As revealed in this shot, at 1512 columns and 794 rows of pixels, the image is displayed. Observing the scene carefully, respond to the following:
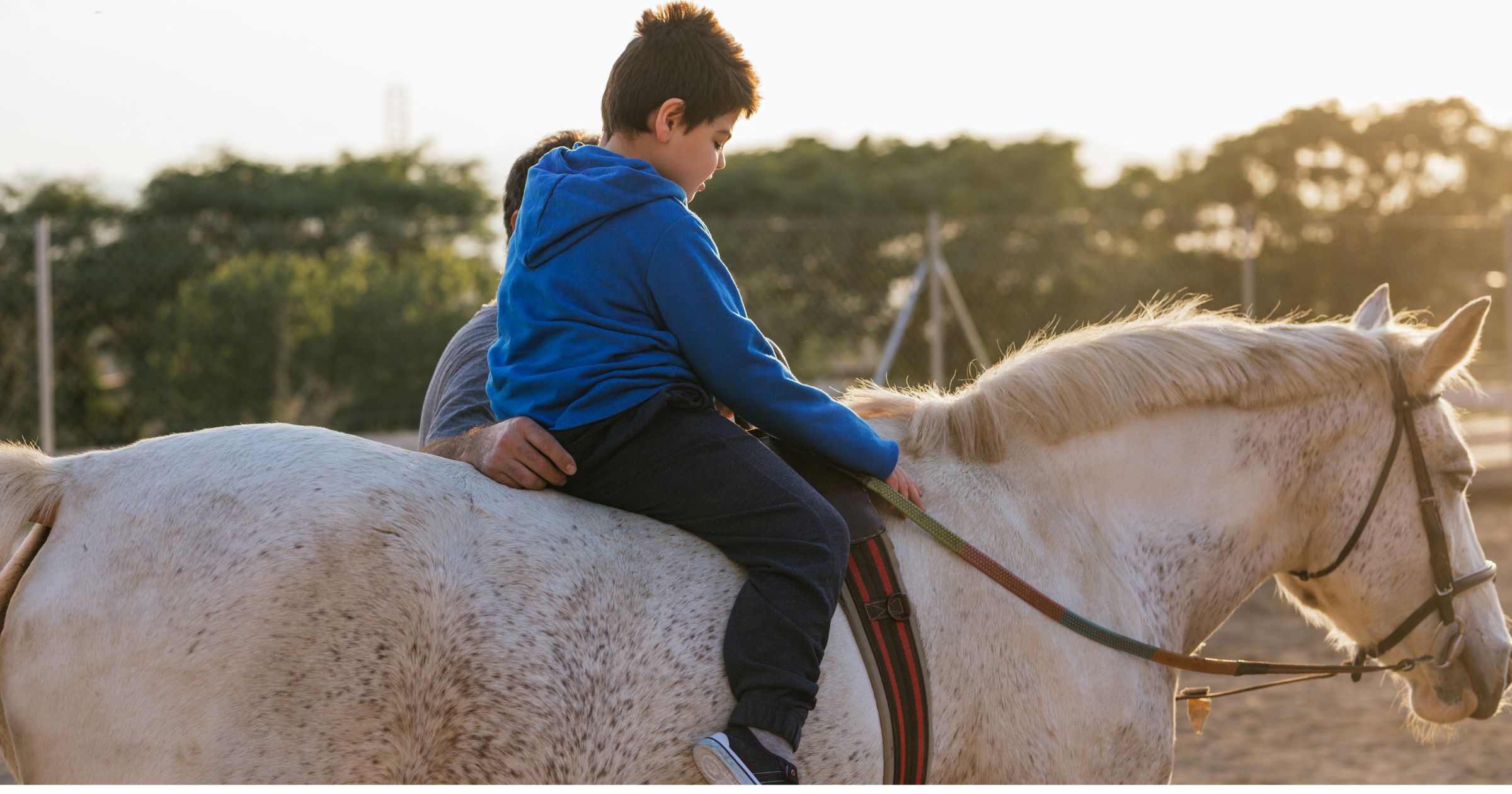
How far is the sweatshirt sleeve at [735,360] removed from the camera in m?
2.05

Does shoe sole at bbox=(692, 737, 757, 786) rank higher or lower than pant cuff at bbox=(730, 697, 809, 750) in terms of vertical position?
lower

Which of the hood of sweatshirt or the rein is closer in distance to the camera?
the hood of sweatshirt

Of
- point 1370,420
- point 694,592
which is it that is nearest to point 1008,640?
point 694,592

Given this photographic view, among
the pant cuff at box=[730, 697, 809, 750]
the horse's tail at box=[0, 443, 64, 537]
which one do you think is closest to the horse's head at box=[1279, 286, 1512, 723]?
the pant cuff at box=[730, 697, 809, 750]

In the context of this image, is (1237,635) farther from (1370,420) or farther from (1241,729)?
(1370,420)

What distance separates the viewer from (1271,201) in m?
17.6

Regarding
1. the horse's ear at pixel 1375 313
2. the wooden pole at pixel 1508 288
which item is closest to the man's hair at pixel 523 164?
the horse's ear at pixel 1375 313

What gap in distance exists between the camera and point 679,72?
6.95 ft

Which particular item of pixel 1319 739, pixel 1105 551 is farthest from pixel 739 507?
pixel 1319 739

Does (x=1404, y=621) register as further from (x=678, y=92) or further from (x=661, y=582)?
(x=678, y=92)

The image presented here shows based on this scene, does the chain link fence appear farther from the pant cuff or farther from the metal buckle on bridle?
the pant cuff

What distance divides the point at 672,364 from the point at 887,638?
2.05 feet

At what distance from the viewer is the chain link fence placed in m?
8.12

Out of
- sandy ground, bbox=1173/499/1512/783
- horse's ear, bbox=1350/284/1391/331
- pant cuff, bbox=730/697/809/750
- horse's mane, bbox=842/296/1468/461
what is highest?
horse's ear, bbox=1350/284/1391/331
